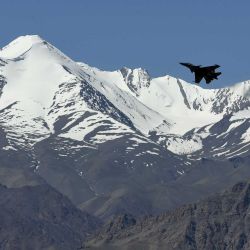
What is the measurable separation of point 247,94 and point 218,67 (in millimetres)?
37654

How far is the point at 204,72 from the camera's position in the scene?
8262cm

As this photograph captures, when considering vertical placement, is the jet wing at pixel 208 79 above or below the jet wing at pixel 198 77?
below

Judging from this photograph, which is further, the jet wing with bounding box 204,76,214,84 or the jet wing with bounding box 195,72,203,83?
the jet wing with bounding box 195,72,203,83

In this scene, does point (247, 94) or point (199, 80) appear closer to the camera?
point (199, 80)

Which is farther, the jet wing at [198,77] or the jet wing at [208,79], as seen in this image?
the jet wing at [198,77]

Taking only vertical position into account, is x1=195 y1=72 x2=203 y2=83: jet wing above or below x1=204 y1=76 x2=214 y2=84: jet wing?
above

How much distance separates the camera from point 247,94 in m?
118

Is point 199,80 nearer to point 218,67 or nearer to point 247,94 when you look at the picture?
point 218,67

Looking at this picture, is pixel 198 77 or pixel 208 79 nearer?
pixel 208 79

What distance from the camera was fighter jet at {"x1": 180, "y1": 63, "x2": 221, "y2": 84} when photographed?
81.4 meters

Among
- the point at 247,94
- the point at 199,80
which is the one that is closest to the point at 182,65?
the point at 199,80

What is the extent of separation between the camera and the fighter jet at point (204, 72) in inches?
3206

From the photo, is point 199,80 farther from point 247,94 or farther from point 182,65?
point 247,94

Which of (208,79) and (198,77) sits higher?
(198,77)
